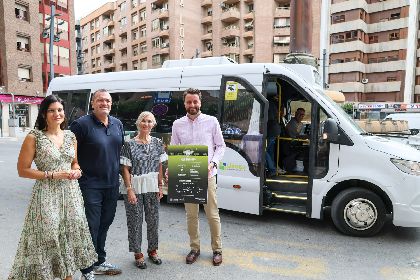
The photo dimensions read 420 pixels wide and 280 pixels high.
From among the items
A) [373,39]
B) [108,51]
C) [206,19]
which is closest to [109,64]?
[108,51]

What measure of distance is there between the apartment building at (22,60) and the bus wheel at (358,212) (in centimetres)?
3089

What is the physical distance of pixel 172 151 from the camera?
142 inches

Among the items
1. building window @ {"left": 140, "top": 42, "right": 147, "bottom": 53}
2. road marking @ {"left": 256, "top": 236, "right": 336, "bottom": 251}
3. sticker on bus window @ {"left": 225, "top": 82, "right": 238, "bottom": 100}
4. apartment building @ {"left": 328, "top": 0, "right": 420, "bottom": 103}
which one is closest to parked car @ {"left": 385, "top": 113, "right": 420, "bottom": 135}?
sticker on bus window @ {"left": 225, "top": 82, "right": 238, "bottom": 100}

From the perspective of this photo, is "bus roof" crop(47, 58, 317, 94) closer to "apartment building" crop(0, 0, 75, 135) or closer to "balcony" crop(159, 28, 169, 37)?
"apartment building" crop(0, 0, 75, 135)

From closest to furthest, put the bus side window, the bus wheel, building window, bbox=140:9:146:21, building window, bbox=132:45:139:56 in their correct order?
the bus wheel < the bus side window < building window, bbox=140:9:146:21 < building window, bbox=132:45:139:56

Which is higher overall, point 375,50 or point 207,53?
point 207,53

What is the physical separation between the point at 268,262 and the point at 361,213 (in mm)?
1625

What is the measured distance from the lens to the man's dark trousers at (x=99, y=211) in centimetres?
324

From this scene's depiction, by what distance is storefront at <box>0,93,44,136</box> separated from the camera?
3105 centimetres

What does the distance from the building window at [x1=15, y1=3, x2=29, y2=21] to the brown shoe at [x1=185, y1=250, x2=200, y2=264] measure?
36861mm

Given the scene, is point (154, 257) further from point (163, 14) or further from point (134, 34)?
point (134, 34)

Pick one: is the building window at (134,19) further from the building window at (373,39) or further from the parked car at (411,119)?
the parked car at (411,119)

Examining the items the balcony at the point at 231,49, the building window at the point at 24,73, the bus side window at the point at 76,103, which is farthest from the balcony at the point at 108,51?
the bus side window at the point at 76,103

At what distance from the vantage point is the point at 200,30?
5369 cm
